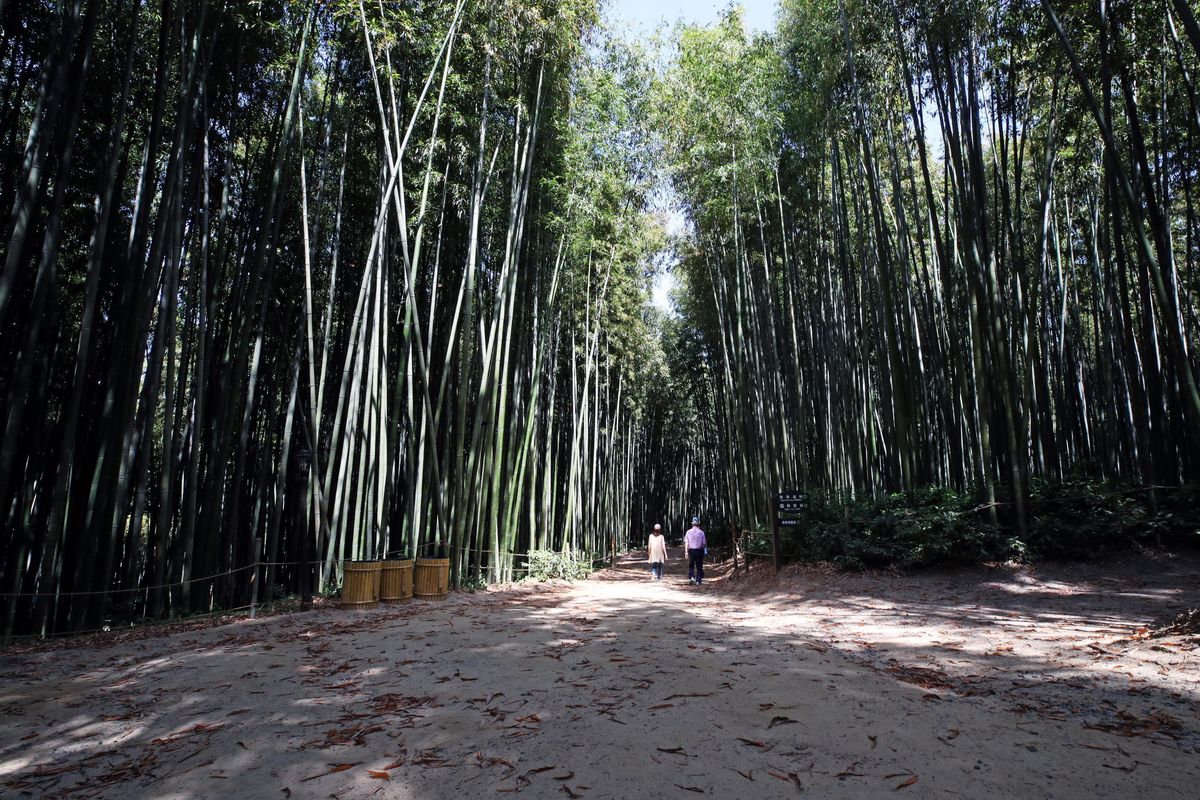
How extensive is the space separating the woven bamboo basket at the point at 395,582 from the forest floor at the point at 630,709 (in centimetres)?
103

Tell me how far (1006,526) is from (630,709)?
4.61 m

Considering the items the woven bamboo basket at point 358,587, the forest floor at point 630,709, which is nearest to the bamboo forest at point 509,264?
the woven bamboo basket at point 358,587

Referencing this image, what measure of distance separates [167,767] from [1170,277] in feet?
19.8

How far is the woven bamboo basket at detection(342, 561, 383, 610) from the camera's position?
498 cm

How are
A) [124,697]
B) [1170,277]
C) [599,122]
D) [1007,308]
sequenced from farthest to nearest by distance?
1. [599,122]
2. [1007,308]
3. [1170,277]
4. [124,697]

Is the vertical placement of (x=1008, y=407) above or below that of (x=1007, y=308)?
below

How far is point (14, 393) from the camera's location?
11.7ft

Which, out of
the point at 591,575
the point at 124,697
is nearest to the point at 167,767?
the point at 124,697

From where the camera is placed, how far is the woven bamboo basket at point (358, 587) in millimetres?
4977

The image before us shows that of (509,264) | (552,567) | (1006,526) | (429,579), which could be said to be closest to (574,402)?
(552,567)

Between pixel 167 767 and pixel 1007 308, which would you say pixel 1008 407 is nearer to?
pixel 1007 308

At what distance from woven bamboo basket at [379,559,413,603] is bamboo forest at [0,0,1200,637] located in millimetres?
627

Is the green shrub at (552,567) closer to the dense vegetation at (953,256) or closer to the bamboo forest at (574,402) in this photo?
the bamboo forest at (574,402)

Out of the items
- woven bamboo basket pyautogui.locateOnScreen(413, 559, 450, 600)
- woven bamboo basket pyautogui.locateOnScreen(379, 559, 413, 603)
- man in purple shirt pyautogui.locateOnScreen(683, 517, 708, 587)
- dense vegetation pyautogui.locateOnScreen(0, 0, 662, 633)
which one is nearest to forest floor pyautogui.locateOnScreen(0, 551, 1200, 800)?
woven bamboo basket pyautogui.locateOnScreen(379, 559, 413, 603)
